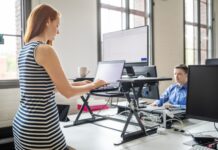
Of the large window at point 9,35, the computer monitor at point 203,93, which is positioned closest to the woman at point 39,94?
the computer monitor at point 203,93

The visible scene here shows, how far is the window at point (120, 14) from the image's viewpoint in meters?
3.48

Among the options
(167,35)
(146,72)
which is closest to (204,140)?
(146,72)

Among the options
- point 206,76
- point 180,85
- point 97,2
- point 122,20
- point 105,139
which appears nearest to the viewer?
point 206,76

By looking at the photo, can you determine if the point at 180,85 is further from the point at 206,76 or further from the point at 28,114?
the point at 28,114

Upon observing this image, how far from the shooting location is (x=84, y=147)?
1400mm

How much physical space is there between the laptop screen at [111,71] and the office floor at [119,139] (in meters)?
0.38

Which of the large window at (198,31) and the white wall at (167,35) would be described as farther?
the large window at (198,31)

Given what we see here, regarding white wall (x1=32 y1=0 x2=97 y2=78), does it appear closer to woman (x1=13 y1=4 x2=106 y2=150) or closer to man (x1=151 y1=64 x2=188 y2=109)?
man (x1=151 y1=64 x2=188 y2=109)

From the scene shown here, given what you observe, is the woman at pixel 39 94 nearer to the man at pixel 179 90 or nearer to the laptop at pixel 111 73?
the laptop at pixel 111 73

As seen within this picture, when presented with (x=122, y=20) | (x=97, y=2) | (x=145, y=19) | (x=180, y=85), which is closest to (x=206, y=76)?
(x=180, y=85)

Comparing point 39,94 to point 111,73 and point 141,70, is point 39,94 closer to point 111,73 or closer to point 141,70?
point 111,73

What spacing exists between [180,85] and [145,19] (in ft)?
6.73

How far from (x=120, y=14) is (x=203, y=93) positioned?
2738mm

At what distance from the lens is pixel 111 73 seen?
6.01 feet
